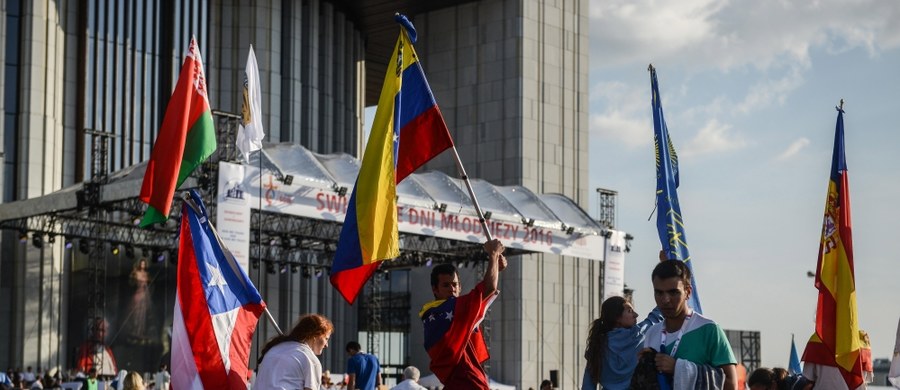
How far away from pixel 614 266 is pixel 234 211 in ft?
42.3

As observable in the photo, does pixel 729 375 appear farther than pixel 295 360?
No

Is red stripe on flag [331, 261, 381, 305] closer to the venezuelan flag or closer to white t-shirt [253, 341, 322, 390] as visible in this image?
the venezuelan flag

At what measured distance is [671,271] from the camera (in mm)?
6164

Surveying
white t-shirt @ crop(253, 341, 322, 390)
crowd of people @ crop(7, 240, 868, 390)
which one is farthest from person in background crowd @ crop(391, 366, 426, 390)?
white t-shirt @ crop(253, 341, 322, 390)

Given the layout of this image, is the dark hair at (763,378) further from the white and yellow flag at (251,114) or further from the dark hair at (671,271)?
the white and yellow flag at (251,114)

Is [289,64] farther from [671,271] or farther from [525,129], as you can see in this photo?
[671,271]

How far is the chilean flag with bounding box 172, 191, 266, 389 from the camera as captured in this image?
10.6 meters

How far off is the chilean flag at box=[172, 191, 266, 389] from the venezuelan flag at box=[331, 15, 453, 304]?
162cm

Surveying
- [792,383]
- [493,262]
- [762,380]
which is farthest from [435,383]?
[493,262]

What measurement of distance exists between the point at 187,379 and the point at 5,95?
28.8 m

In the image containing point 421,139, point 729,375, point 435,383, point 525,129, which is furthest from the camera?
point 525,129

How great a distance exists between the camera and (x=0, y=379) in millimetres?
29438

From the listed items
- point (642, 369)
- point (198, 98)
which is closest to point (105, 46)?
point (198, 98)

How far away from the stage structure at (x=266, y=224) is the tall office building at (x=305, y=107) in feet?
0.93
